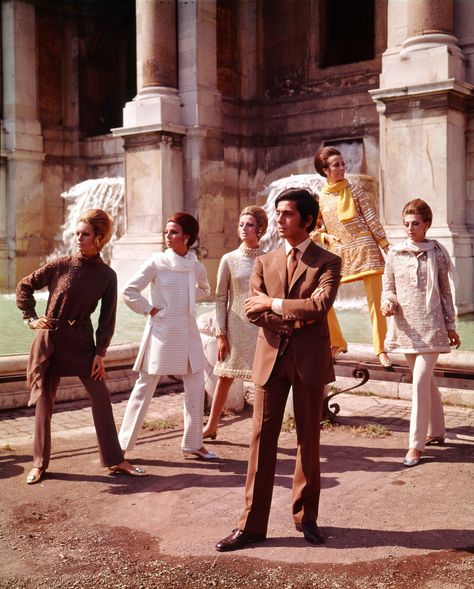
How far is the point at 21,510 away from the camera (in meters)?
4.62

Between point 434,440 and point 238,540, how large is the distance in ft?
8.28

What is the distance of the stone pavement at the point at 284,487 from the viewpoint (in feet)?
13.3

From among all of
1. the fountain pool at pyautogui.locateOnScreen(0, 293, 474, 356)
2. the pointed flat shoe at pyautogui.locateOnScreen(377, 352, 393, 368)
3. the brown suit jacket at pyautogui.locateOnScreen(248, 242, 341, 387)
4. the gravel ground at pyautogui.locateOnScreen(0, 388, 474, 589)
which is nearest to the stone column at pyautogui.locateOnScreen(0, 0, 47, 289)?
the fountain pool at pyautogui.locateOnScreen(0, 293, 474, 356)

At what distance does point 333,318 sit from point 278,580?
3314 millimetres

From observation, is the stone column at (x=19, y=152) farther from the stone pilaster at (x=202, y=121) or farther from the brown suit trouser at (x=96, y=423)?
the brown suit trouser at (x=96, y=423)

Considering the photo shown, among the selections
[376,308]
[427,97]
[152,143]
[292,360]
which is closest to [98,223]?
[292,360]

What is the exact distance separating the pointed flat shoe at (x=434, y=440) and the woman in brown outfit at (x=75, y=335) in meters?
2.19

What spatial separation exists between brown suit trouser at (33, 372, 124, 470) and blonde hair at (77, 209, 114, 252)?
3.14 feet

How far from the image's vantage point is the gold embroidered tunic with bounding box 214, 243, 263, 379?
20.0ft

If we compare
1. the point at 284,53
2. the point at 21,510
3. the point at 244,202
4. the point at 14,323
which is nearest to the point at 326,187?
the point at 21,510

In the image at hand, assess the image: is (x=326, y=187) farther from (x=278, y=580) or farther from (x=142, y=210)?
(x=142, y=210)

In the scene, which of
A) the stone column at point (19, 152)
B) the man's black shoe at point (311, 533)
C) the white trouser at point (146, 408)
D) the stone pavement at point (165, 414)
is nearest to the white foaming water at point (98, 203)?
the stone column at point (19, 152)

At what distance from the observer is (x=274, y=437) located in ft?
13.3

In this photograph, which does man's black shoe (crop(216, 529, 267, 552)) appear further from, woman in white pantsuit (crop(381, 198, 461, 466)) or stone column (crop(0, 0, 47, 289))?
stone column (crop(0, 0, 47, 289))
